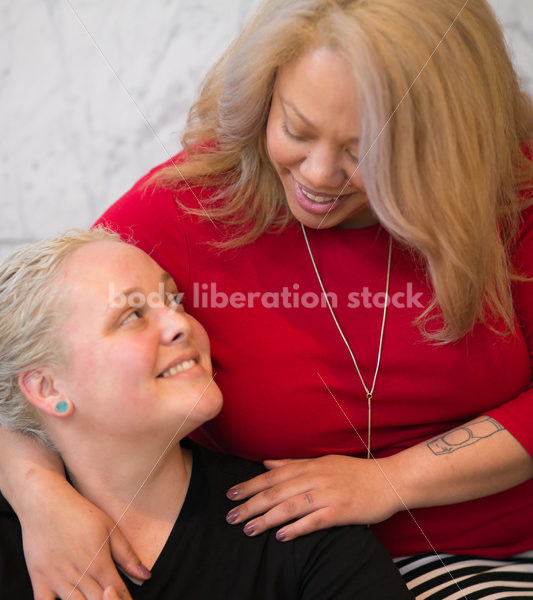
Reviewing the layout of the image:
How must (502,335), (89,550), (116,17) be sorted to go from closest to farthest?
(89,550) < (502,335) < (116,17)

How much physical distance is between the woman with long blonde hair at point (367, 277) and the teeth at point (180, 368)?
136mm

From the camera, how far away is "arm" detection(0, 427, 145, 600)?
932mm

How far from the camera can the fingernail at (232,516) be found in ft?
3.33

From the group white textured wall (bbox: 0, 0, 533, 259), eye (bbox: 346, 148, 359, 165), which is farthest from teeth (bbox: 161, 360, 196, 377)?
white textured wall (bbox: 0, 0, 533, 259)

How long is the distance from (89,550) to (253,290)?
435 mm

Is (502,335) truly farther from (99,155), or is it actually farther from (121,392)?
(99,155)

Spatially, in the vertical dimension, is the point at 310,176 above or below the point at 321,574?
above

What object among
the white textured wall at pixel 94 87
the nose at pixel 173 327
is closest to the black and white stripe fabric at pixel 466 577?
the nose at pixel 173 327

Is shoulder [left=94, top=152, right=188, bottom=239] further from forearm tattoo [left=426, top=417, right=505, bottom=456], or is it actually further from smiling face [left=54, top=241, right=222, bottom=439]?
forearm tattoo [left=426, top=417, right=505, bottom=456]

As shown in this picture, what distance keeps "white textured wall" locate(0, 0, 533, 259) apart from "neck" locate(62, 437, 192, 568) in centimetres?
77

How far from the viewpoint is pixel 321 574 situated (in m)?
0.96

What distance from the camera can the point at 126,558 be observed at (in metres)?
0.96

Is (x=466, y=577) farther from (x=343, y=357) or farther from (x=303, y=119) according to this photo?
(x=303, y=119)


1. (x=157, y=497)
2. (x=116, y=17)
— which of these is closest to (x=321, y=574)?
(x=157, y=497)
